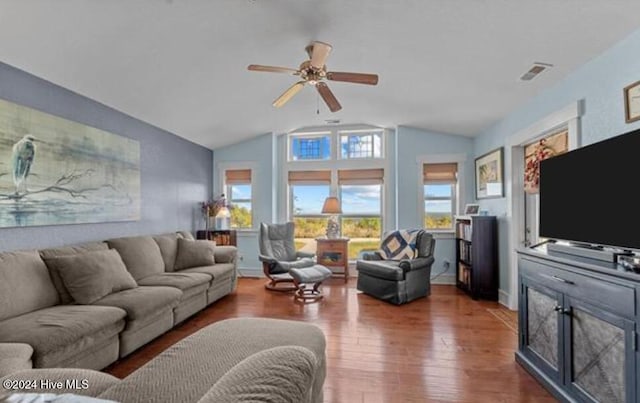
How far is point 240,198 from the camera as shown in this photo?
6102 mm

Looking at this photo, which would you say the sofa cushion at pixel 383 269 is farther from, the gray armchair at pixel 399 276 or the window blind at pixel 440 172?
the window blind at pixel 440 172

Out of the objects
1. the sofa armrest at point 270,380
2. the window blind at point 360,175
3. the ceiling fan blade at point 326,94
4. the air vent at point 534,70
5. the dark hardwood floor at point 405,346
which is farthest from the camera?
the window blind at point 360,175

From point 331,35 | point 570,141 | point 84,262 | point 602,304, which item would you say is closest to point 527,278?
point 602,304

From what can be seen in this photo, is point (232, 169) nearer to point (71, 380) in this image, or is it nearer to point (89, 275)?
point (89, 275)

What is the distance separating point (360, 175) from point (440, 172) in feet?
4.58

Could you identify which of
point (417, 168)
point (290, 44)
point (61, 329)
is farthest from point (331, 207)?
point (61, 329)

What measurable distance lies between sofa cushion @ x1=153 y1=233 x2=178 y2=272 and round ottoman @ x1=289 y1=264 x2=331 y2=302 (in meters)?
1.55

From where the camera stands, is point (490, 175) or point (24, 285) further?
point (490, 175)

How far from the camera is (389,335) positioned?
10.3 feet

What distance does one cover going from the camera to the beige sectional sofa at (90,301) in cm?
203

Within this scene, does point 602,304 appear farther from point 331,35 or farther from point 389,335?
point 331,35

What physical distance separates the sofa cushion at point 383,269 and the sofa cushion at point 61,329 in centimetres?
294

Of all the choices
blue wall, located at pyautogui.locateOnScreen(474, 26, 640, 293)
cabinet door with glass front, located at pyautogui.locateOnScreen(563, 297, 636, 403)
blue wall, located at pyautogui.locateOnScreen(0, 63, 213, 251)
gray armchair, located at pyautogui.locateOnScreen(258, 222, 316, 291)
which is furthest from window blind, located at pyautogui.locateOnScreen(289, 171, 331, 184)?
cabinet door with glass front, located at pyautogui.locateOnScreen(563, 297, 636, 403)

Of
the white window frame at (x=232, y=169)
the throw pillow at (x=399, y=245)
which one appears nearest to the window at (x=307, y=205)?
the white window frame at (x=232, y=169)
